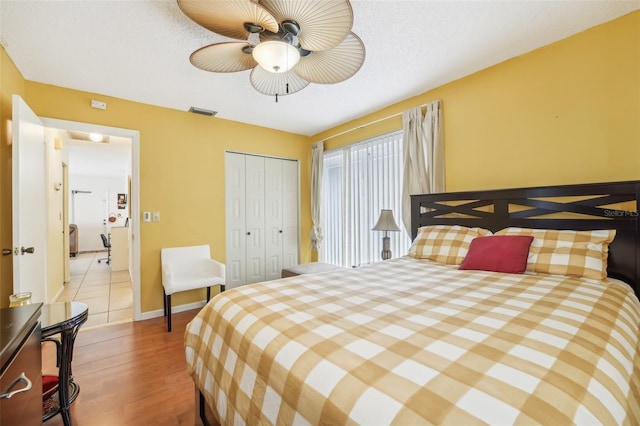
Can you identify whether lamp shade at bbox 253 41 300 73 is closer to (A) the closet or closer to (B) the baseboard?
(A) the closet

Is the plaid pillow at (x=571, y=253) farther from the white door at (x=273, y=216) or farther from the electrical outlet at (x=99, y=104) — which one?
the electrical outlet at (x=99, y=104)

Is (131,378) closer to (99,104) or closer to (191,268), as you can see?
(191,268)

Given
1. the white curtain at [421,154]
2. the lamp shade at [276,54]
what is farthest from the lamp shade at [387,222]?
the lamp shade at [276,54]

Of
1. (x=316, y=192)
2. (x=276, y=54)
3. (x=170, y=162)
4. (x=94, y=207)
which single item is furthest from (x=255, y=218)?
(x=94, y=207)

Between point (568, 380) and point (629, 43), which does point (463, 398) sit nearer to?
point (568, 380)

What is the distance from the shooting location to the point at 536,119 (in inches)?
88.8

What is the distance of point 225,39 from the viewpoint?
2084mm

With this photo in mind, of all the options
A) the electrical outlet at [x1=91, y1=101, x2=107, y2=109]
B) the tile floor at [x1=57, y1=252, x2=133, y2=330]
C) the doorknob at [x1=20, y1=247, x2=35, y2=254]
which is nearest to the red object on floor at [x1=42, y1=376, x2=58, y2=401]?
the doorknob at [x1=20, y1=247, x2=35, y2=254]

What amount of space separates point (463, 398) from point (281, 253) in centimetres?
393

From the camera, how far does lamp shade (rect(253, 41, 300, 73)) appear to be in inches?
59.1

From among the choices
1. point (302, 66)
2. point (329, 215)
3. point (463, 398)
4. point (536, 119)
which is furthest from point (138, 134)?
point (536, 119)

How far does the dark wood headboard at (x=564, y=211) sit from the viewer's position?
5.82ft

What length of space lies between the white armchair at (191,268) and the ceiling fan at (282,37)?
2220 mm

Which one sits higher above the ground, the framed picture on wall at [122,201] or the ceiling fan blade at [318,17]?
the ceiling fan blade at [318,17]
